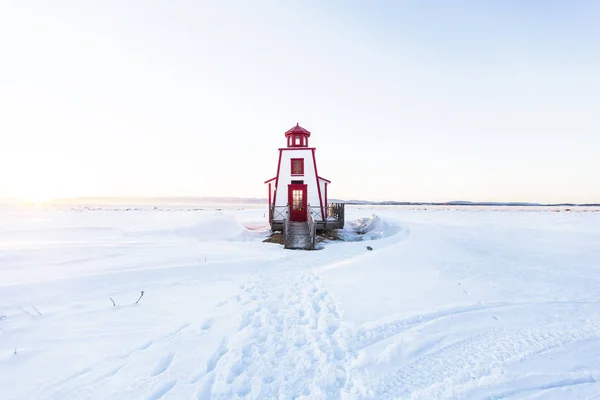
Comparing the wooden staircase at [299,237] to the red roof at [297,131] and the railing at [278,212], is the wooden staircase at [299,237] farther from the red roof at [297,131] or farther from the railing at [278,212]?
the red roof at [297,131]

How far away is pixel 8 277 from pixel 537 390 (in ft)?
37.2

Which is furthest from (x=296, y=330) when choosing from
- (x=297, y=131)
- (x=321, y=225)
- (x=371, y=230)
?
(x=371, y=230)

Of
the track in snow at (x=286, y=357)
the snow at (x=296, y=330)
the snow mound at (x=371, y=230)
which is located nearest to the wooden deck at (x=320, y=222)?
the snow mound at (x=371, y=230)

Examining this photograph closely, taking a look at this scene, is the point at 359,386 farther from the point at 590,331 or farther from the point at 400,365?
the point at 590,331

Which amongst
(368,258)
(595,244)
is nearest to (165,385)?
(368,258)

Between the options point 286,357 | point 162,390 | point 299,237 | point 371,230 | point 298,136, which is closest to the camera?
point 162,390

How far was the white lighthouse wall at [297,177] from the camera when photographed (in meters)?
19.9

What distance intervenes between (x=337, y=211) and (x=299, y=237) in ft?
16.0

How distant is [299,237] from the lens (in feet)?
54.1


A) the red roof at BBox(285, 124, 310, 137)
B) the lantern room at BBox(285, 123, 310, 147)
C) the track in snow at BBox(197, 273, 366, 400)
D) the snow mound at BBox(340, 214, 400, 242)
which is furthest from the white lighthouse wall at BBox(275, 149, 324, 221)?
the track in snow at BBox(197, 273, 366, 400)

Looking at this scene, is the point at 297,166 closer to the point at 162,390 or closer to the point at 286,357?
the point at 286,357

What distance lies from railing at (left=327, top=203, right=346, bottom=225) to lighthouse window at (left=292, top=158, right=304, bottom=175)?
363 cm

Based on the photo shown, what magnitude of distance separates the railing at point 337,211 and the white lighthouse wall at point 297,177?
1454 mm

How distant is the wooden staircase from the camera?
1519 centimetres
